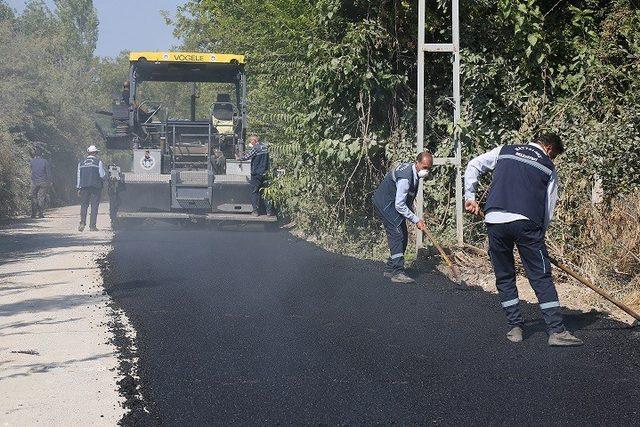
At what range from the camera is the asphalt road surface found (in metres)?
5.50

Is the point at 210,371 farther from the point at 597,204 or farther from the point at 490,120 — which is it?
the point at 490,120

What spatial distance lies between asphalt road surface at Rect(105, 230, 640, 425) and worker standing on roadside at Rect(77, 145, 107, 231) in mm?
8278

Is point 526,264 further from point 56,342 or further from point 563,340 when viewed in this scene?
point 56,342

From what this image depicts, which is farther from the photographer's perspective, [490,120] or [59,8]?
[59,8]

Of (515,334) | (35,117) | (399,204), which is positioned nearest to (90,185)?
(399,204)

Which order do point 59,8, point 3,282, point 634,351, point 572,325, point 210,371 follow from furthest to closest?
point 59,8 → point 3,282 → point 572,325 → point 634,351 → point 210,371

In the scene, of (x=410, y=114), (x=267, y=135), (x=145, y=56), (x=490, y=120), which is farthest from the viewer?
(x=267, y=135)

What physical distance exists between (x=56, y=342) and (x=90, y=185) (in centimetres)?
1212

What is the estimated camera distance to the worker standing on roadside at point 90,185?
63.4ft

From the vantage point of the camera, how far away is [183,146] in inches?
762

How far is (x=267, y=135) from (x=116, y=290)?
39.1ft

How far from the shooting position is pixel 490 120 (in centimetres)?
1353

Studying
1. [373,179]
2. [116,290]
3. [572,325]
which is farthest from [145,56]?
[572,325]

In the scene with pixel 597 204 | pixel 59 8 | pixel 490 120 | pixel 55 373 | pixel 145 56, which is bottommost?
pixel 55 373
